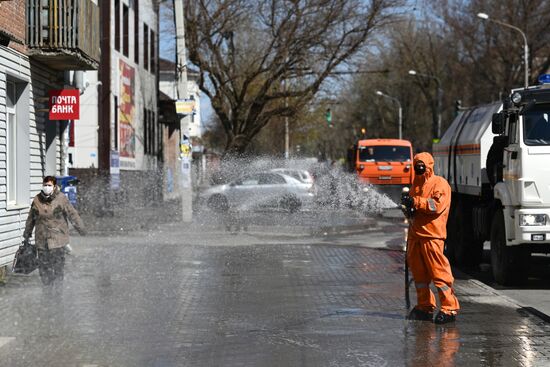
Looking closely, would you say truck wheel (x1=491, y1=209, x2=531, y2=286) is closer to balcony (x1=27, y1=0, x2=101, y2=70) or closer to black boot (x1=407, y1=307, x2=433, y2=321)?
black boot (x1=407, y1=307, x2=433, y2=321)

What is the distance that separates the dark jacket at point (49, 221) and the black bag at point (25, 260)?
195 mm

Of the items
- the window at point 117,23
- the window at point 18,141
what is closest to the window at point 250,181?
the window at point 117,23

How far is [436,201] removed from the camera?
994cm

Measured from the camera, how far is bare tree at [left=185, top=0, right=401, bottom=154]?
37.8 metres

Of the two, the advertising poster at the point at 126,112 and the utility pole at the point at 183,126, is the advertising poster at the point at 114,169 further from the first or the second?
the utility pole at the point at 183,126

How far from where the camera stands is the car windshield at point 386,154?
3753 cm

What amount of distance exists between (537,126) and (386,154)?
25.1 metres

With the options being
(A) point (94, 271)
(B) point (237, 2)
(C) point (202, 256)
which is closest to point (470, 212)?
(C) point (202, 256)

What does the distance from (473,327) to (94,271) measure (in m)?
7.13

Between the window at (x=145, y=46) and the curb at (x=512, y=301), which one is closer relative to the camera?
the curb at (x=512, y=301)

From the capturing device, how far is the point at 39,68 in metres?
17.9

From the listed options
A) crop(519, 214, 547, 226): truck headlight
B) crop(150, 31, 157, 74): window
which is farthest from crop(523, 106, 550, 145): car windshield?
crop(150, 31, 157, 74): window

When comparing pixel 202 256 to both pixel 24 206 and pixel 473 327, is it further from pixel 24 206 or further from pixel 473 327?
pixel 473 327

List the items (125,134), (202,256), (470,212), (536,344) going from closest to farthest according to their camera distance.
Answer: (536,344)
(470,212)
(202,256)
(125,134)
